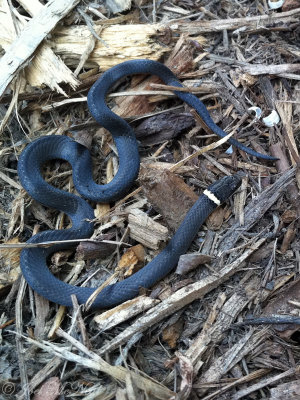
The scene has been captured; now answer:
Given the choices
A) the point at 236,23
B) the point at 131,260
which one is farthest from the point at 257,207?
the point at 236,23

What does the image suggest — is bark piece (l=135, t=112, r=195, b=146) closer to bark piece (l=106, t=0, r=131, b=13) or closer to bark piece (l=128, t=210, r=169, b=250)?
bark piece (l=128, t=210, r=169, b=250)

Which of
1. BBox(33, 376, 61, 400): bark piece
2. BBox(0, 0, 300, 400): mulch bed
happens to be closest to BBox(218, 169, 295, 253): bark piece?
BBox(0, 0, 300, 400): mulch bed

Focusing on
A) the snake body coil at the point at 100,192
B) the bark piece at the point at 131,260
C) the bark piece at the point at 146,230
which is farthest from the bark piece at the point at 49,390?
the bark piece at the point at 146,230

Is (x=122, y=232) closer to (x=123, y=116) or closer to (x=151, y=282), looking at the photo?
(x=151, y=282)

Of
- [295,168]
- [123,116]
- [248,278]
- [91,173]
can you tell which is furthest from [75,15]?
[248,278]

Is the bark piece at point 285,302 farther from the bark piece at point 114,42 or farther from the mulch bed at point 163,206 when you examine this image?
the bark piece at point 114,42
